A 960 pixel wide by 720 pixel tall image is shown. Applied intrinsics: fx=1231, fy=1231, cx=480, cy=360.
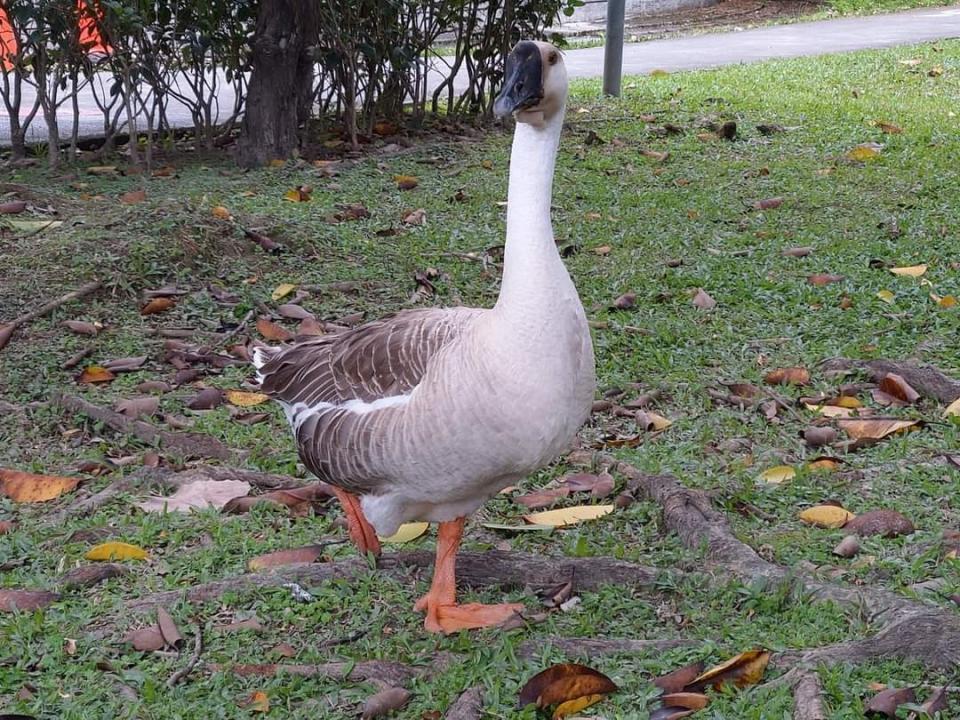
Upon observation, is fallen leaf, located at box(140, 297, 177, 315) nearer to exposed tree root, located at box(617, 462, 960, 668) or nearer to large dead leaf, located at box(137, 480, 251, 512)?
large dead leaf, located at box(137, 480, 251, 512)

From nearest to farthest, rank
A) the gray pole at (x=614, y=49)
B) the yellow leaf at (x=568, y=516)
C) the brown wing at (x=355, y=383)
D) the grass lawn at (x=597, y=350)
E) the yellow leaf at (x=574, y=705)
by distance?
the yellow leaf at (x=574, y=705) < the grass lawn at (x=597, y=350) < the brown wing at (x=355, y=383) < the yellow leaf at (x=568, y=516) < the gray pole at (x=614, y=49)

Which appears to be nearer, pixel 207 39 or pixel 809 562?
pixel 809 562

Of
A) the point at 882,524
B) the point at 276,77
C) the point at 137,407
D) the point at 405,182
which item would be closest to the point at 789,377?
the point at 882,524

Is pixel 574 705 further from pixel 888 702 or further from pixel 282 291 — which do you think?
pixel 282 291

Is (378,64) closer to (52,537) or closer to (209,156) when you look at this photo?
(209,156)

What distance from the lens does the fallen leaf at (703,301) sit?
19.3ft

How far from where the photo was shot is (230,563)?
3.83m

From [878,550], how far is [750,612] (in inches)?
21.8

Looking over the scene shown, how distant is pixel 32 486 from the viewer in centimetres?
433

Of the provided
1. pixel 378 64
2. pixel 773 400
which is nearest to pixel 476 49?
pixel 378 64

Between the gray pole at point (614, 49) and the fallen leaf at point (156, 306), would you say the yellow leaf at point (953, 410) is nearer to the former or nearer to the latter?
the fallen leaf at point (156, 306)

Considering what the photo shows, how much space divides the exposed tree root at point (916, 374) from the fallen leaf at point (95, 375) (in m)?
3.04

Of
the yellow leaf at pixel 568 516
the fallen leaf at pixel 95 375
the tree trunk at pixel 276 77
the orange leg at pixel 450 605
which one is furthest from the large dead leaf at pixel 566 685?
the tree trunk at pixel 276 77

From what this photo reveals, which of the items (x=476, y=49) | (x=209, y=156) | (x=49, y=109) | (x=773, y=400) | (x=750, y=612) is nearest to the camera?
(x=750, y=612)
